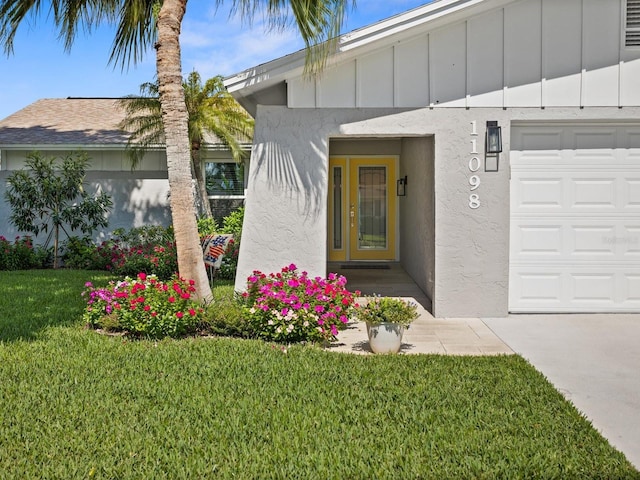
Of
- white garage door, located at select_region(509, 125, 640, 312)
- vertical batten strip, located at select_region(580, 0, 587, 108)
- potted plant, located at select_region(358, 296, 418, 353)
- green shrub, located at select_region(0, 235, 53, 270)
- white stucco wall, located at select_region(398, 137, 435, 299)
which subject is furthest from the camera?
green shrub, located at select_region(0, 235, 53, 270)

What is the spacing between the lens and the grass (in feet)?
11.8

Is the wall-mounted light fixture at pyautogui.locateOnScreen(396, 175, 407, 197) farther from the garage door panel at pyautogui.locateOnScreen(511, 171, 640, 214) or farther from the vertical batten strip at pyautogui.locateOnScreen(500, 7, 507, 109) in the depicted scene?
the vertical batten strip at pyautogui.locateOnScreen(500, 7, 507, 109)

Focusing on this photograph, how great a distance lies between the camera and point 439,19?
750cm

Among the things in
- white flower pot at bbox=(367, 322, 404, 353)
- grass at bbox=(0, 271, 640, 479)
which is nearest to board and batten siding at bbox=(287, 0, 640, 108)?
white flower pot at bbox=(367, 322, 404, 353)

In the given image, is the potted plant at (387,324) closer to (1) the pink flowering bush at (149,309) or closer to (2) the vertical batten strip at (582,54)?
(1) the pink flowering bush at (149,309)

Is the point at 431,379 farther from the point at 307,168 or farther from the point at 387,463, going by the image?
the point at 307,168

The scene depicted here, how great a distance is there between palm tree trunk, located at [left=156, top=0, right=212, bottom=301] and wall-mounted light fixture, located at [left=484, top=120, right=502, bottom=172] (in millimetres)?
3843

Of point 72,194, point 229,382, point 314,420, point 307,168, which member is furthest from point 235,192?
point 314,420

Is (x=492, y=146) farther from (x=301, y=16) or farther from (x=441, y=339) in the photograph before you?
(x=301, y=16)

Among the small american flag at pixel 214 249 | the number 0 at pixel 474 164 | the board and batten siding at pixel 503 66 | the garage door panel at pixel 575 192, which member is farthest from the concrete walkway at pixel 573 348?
A: the small american flag at pixel 214 249

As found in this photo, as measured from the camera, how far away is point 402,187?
13.5m

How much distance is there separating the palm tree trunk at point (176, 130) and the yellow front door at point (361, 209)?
7613 mm

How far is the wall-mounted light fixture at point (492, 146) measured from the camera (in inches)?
308

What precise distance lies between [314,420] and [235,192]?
11.6m
